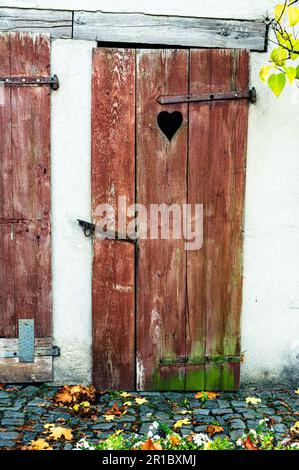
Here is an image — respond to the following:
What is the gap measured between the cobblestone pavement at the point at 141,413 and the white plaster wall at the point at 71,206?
1.06ft

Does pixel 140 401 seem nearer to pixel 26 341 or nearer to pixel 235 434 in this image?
pixel 235 434

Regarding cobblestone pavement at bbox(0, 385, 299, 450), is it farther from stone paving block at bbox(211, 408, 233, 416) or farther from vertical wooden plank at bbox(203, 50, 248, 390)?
vertical wooden plank at bbox(203, 50, 248, 390)

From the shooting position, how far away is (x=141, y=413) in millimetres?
3893

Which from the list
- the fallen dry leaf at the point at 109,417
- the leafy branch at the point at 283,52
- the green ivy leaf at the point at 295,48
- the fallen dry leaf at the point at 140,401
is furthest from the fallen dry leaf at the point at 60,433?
the green ivy leaf at the point at 295,48

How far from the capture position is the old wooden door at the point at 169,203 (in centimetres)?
400

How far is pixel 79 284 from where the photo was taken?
4.19 meters

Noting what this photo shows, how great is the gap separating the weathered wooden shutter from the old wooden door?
37 cm

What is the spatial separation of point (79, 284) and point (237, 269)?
1.18 m

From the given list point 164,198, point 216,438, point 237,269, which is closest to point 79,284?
point 164,198

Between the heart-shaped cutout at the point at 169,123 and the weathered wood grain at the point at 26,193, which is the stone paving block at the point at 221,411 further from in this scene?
the heart-shaped cutout at the point at 169,123

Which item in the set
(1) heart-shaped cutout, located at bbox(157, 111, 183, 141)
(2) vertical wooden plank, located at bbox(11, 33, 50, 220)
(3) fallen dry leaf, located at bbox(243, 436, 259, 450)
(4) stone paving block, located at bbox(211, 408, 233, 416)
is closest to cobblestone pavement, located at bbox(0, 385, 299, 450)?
(4) stone paving block, located at bbox(211, 408, 233, 416)

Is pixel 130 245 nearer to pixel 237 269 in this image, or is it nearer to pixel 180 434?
pixel 237 269

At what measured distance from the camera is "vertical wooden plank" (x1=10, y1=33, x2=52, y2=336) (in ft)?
13.0

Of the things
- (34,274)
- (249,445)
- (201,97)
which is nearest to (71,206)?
(34,274)
